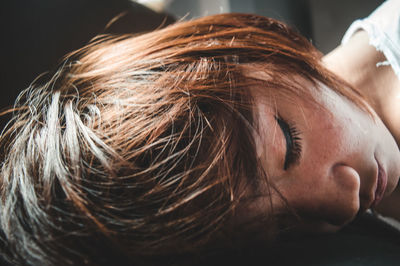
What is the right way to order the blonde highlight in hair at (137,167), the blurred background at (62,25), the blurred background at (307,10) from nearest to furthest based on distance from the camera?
the blonde highlight in hair at (137,167) → the blurred background at (62,25) → the blurred background at (307,10)

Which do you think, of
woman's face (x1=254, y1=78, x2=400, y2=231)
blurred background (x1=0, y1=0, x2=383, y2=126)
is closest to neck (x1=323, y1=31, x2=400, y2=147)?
woman's face (x1=254, y1=78, x2=400, y2=231)

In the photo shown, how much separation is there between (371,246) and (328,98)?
0.65ft

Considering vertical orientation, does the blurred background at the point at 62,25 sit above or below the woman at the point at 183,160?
above

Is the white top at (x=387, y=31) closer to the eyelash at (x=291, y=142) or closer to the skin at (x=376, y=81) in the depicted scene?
the skin at (x=376, y=81)

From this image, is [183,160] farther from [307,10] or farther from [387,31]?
[307,10]

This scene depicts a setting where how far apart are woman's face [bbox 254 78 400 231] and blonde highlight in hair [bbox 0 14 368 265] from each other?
21 mm

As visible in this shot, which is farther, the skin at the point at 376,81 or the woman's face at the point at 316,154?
the skin at the point at 376,81

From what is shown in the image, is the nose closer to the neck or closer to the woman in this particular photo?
the woman

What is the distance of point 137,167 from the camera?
35cm

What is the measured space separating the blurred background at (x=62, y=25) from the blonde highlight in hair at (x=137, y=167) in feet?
0.77

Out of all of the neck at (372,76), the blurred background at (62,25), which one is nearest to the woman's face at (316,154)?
the neck at (372,76)

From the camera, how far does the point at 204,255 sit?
363 millimetres

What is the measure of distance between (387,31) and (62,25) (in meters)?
0.66

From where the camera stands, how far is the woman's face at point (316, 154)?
0.37m
